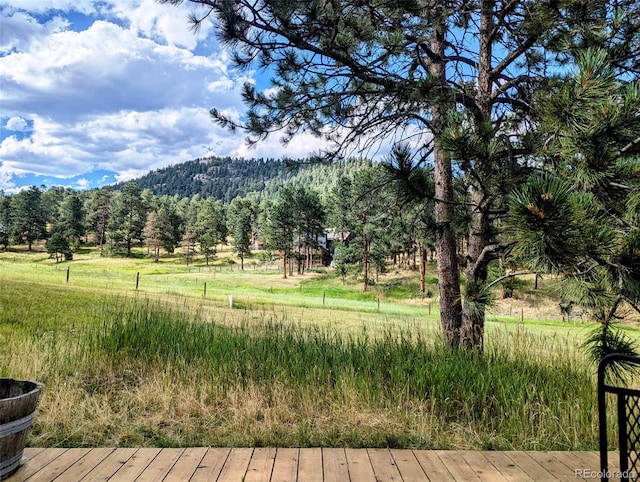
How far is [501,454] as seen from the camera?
2.12 metres

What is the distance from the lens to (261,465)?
192 cm

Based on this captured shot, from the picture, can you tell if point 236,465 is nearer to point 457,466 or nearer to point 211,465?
point 211,465

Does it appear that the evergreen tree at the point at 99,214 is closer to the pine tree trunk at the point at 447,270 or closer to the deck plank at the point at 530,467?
the pine tree trunk at the point at 447,270

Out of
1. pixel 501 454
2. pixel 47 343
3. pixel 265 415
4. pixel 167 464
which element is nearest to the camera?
pixel 167 464

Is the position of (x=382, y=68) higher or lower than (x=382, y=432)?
higher

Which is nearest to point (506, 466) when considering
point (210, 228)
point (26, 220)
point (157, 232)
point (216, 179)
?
point (157, 232)

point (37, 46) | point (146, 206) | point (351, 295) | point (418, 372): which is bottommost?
point (351, 295)

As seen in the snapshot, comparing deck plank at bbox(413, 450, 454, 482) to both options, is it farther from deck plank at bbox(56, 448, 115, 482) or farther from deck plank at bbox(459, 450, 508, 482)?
deck plank at bbox(56, 448, 115, 482)

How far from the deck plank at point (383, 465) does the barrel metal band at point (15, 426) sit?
1.68 meters

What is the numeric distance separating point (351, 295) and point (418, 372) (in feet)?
80.4

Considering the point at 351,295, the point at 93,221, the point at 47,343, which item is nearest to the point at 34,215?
the point at 93,221

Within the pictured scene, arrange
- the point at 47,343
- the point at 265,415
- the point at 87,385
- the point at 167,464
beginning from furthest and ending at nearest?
the point at 47,343 < the point at 87,385 < the point at 265,415 < the point at 167,464

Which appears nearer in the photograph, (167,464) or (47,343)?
(167,464)

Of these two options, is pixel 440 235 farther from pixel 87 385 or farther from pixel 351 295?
pixel 351 295
